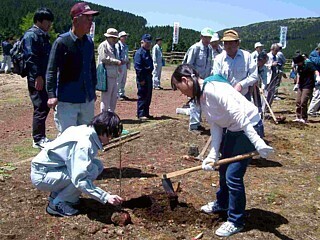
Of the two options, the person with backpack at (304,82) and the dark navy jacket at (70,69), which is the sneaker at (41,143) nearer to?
the dark navy jacket at (70,69)

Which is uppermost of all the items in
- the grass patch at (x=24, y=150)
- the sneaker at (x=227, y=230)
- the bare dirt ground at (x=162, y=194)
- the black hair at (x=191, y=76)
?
the black hair at (x=191, y=76)

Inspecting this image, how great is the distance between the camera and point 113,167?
590 centimetres

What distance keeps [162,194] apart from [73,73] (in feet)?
5.44

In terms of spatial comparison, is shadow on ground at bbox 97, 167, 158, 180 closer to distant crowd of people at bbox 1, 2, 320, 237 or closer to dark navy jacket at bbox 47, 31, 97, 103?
distant crowd of people at bbox 1, 2, 320, 237

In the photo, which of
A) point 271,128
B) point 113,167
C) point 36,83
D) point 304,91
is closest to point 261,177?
point 113,167

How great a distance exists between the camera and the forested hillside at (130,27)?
222ft

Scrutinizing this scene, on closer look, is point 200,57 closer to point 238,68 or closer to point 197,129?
point 197,129

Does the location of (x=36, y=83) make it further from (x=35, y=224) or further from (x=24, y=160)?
(x=35, y=224)

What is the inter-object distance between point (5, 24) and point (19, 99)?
61.8 metres

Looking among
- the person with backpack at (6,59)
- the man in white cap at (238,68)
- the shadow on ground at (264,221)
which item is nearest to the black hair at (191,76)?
the shadow on ground at (264,221)

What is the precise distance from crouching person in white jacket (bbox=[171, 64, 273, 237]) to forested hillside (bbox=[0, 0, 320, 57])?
1573 inches

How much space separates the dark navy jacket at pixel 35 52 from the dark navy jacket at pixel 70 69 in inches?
57.1

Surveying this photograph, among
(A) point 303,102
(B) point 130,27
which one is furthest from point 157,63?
(B) point 130,27

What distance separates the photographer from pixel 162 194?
4824 mm
